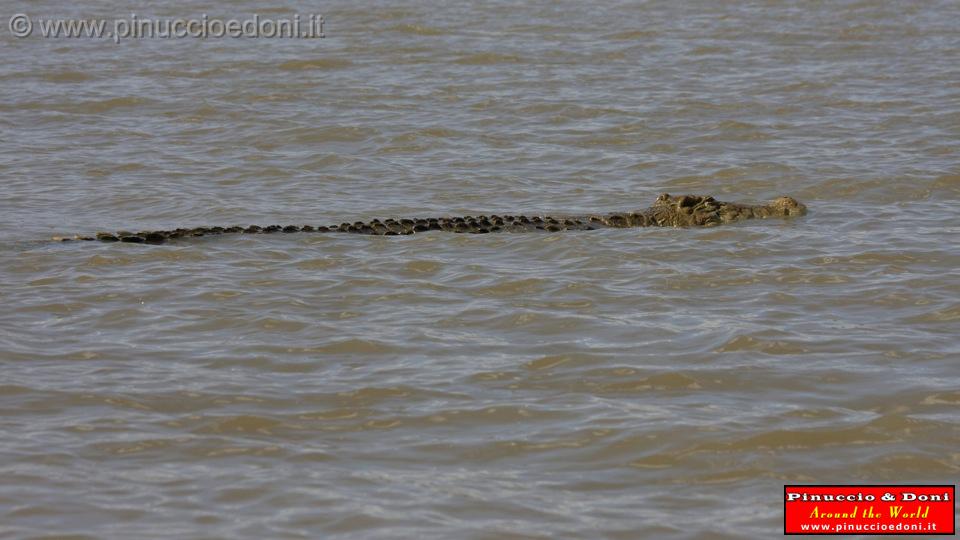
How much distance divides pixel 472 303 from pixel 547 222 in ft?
5.83

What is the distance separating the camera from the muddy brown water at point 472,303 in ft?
17.1

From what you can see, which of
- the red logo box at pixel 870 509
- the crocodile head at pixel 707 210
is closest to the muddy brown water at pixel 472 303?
the red logo box at pixel 870 509

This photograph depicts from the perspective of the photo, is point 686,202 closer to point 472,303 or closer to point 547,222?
point 547,222

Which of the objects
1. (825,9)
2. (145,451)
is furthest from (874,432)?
(825,9)

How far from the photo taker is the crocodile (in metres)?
8.88

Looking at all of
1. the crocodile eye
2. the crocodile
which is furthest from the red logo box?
the crocodile eye

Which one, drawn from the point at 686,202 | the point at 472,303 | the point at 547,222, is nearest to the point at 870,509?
the point at 472,303

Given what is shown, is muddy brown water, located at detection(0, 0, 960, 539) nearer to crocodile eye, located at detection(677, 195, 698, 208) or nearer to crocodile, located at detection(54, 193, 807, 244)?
crocodile, located at detection(54, 193, 807, 244)

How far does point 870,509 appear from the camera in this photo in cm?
500

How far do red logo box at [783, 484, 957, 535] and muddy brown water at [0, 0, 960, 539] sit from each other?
10 cm

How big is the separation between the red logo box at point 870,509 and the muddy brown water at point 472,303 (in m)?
0.10

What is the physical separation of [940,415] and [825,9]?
13662mm

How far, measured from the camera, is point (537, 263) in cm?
834

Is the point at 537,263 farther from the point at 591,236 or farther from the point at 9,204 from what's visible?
the point at 9,204
